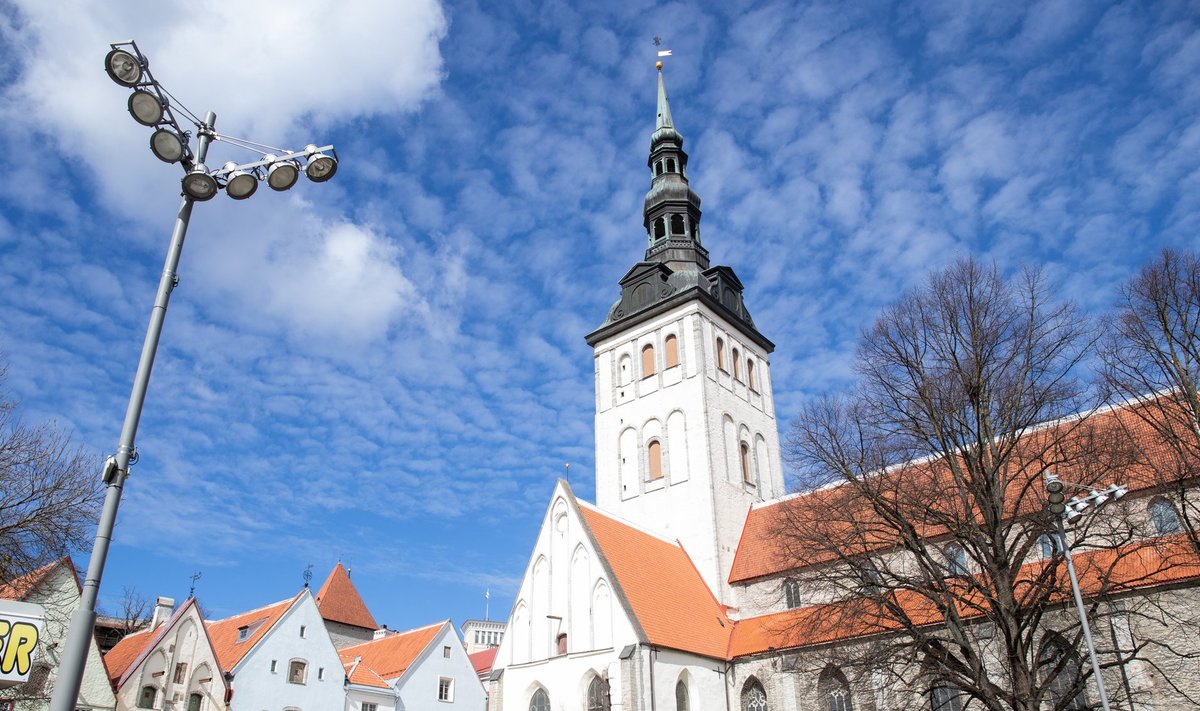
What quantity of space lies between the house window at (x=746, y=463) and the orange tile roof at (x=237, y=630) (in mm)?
18327

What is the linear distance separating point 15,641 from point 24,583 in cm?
1749

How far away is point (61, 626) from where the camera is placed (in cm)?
2327

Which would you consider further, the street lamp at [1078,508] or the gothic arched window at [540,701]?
the gothic arched window at [540,701]

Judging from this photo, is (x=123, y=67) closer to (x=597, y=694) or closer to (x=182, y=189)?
(x=182, y=189)

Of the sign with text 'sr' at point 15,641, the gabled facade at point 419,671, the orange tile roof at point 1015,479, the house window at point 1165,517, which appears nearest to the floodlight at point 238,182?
the sign with text 'sr' at point 15,641

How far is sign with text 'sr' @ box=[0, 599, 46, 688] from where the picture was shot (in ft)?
20.2

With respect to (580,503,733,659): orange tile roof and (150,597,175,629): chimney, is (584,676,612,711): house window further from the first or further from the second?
(150,597,175,629): chimney

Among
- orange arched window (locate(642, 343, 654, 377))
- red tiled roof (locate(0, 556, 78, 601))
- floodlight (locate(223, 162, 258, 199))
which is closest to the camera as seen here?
floodlight (locate(223, 162, 258, 199))

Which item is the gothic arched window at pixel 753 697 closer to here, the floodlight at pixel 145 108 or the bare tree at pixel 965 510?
the bare tree at pixel 965 510

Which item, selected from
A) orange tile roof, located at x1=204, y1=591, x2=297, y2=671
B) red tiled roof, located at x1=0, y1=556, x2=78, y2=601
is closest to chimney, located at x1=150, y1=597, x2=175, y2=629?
orange tile roof, located at x1=204, y1=591, x2=297, y2=671

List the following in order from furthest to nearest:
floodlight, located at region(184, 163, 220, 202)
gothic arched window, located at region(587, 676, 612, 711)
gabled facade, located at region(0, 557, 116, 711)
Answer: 1. gothic arched window, located at region(587, 676, 612, 711)
2. gabled facade, located at region(0, 557, 116, 711)
3. floodlight, located at region(184, 163, 220, 202)

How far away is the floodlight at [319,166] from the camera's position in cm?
842

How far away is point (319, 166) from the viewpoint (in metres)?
8.45

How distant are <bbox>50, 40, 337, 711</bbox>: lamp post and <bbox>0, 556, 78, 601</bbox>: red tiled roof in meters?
14.3
